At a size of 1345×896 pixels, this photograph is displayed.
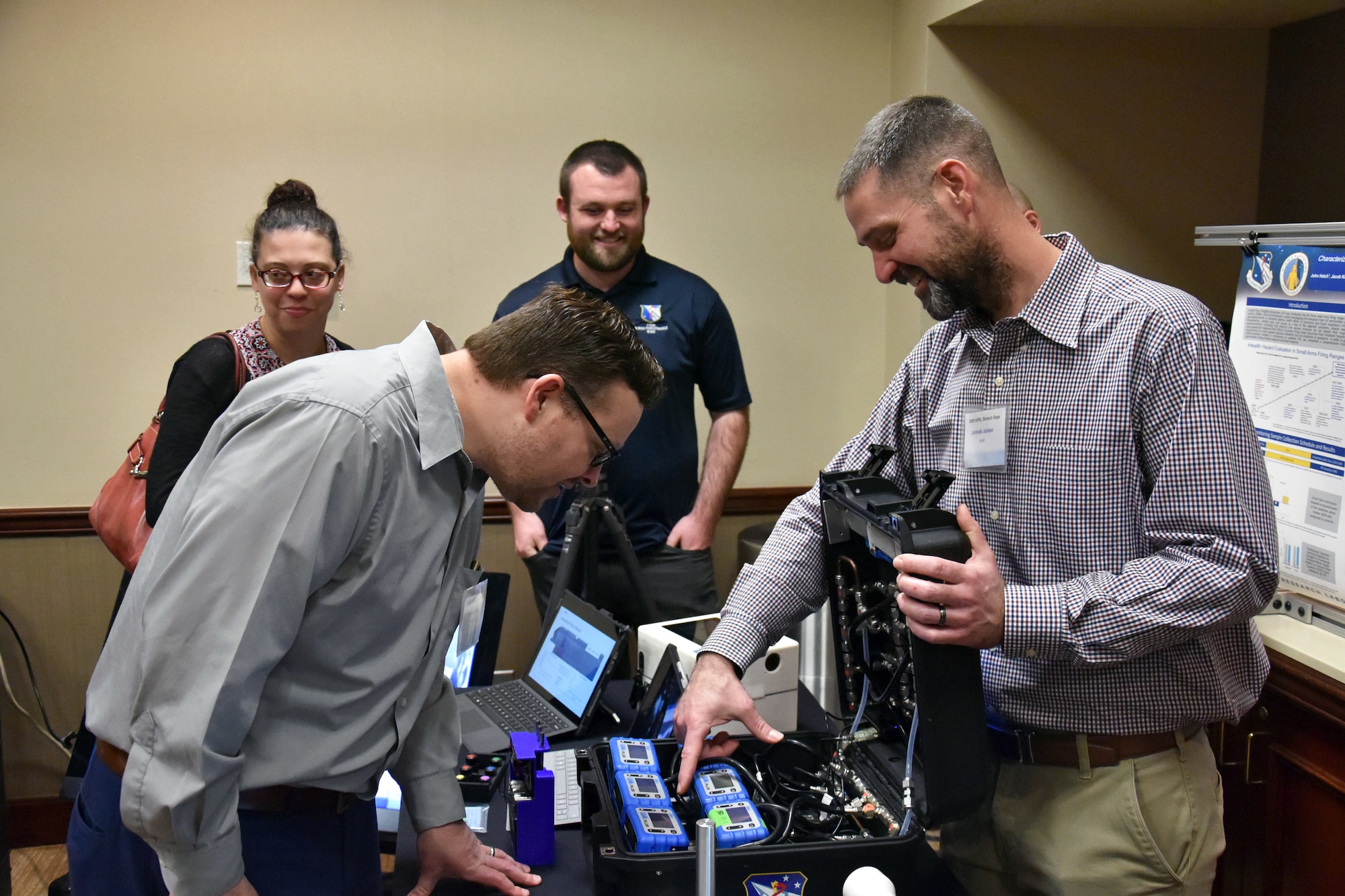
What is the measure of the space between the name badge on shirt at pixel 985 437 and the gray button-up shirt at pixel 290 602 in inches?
26.6

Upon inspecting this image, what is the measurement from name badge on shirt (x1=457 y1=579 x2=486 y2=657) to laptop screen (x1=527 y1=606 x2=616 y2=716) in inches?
5.5

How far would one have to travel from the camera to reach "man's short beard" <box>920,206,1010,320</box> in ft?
4.65

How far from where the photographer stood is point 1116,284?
1372 mm

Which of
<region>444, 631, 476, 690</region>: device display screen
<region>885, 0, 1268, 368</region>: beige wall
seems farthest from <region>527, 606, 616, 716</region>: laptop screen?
<region>885, 0, 1268, 368</region>: beige wall

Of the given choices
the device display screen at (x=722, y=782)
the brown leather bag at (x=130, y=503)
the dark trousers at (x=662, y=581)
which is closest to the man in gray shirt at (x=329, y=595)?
the device display screen at (x=722, y=782)

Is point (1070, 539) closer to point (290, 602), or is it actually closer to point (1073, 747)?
point (1073, 747)

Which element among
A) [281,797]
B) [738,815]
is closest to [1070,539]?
[738,815]

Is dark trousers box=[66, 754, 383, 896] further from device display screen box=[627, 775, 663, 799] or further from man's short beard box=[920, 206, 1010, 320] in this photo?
man's short beard box=[920, 206, 1010, 320]

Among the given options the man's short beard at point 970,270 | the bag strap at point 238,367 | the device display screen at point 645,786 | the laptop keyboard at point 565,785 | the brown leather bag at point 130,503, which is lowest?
the laptop keyboard at point 565,785

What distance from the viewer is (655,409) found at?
109 inches

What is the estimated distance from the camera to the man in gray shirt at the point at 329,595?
1037mm

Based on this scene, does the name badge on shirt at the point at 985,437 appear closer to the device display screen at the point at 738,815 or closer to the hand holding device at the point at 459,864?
the device display screen at the point at 738,815

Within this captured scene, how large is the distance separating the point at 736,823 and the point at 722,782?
0.13 meters

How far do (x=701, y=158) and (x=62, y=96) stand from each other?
194 cm
